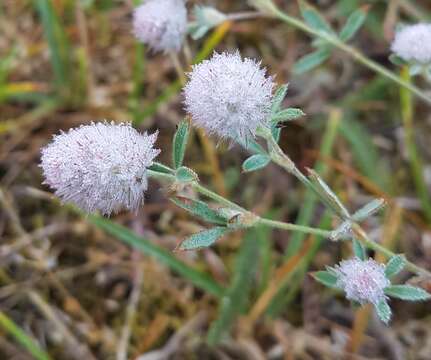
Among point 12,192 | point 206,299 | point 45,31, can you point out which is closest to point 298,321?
point 206,299

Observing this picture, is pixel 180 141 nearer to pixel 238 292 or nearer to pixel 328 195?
pixel 328 195

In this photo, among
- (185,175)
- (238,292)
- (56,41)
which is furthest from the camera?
(56,41)

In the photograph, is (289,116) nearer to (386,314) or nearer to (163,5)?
(386,314)

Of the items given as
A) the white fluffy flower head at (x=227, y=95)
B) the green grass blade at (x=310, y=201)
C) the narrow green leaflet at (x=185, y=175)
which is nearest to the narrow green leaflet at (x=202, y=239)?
the narrow green leaflet at (x=185, y=175)

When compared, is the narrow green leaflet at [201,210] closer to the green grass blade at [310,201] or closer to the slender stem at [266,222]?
the slender stem at [266,222]

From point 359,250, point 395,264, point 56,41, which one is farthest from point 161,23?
point 395,264

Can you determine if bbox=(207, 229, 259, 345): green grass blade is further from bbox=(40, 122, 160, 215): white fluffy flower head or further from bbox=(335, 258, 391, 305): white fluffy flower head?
bbox=(40, 122, 160, 215): white fluffy flower head

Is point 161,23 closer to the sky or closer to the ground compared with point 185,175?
closer to the sky
